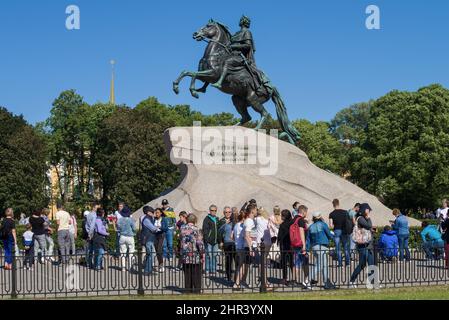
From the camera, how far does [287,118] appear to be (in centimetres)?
2808

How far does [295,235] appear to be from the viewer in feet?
50.6

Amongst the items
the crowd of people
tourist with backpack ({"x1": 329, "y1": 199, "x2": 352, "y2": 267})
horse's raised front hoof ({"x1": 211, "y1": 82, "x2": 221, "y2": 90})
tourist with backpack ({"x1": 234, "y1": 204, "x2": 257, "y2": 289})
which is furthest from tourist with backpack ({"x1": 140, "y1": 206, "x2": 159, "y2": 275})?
horse's raised front hoof ({"x1": 211, "y1": 82, "x2": 221, "y2": 90})

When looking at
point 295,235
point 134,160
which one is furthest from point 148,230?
point 134,160

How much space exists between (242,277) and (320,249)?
1668 millimetres

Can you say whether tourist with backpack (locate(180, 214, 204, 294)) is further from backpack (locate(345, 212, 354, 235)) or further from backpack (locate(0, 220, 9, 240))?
backpack (locate(0, 220, 9, 240))

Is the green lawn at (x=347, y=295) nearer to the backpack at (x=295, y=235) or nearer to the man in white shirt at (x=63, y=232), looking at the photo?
the backpack at (x=295, y=235)

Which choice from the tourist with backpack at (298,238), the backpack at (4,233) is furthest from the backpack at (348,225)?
the backpack at (4,233)

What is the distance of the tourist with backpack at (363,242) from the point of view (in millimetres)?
15180

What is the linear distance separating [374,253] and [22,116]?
47.2 m

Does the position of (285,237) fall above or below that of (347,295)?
above

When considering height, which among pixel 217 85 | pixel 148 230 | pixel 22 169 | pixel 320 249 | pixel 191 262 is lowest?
pixel 191 262

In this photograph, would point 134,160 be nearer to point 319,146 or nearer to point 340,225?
point 319,146
